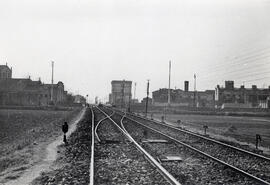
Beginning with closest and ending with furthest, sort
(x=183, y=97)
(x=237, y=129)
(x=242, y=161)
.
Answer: (x=242, y=161)
(x=237, y=129)
(x=183, y=97)

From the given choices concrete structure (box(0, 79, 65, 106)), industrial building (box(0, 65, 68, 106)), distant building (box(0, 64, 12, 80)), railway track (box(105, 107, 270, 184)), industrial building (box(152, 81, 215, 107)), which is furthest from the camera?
industrial building (box(152, 81, 215, 107))

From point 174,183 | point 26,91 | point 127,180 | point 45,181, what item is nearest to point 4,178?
point 45,181

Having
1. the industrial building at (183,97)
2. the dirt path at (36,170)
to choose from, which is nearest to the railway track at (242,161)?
the dirt path at (36,170)

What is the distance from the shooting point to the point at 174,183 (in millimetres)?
7180

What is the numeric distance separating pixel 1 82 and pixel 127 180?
9629cm

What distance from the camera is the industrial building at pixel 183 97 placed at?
12500 cm

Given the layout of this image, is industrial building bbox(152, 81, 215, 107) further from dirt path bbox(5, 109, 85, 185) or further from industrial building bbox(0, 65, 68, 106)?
dirt path bbox(5, 109, 85, 185)

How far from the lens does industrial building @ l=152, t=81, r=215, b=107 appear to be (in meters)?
125

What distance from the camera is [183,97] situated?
129750 mm

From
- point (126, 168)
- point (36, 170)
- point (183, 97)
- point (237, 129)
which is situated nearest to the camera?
point (126, 168)

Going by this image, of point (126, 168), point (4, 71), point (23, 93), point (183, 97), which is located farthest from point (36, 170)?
point (183, 97)

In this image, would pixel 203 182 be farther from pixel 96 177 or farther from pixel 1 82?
pixel 1 82

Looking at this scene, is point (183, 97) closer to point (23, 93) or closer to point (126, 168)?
point (23, 93)

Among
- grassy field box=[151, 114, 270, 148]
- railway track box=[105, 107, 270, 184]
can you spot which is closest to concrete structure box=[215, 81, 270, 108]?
grassy field box=[151, 114, 270, 148]
